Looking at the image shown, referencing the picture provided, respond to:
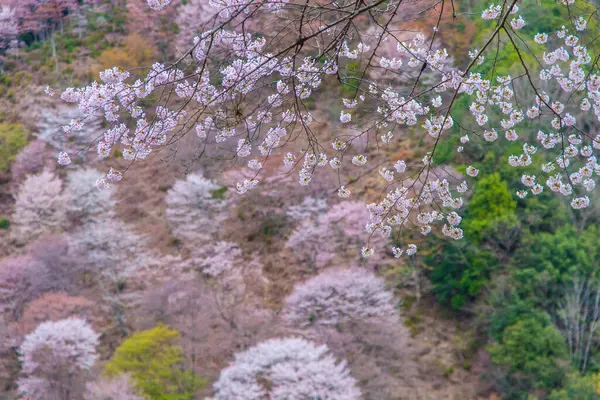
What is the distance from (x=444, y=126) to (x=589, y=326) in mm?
9682

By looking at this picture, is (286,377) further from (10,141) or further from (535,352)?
(10,141)

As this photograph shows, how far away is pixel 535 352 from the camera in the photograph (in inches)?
409

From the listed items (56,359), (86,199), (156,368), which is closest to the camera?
(156,368)

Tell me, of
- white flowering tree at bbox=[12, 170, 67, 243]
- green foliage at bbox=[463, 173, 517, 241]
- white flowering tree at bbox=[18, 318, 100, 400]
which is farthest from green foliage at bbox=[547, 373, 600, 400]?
white flowering tree at bbox=[12, 170, 67, 243]

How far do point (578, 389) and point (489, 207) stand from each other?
12.3ft

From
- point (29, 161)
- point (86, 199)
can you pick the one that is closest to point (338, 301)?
point (86, 199)

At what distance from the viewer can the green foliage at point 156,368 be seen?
10.2m

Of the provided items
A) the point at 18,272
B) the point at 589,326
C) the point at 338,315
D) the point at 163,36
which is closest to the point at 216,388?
the point at 338,315

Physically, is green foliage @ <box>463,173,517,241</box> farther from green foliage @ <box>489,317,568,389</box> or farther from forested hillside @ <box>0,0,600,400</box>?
green foliage @ <box>489,317,568,389</box>

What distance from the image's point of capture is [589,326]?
36.1ft

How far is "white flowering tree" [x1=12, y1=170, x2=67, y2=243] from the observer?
14.7m

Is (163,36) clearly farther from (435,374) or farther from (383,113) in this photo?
(383,113)

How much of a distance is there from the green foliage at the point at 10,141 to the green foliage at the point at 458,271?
329 inches

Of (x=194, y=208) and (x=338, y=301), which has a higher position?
(x=194, y=208)
